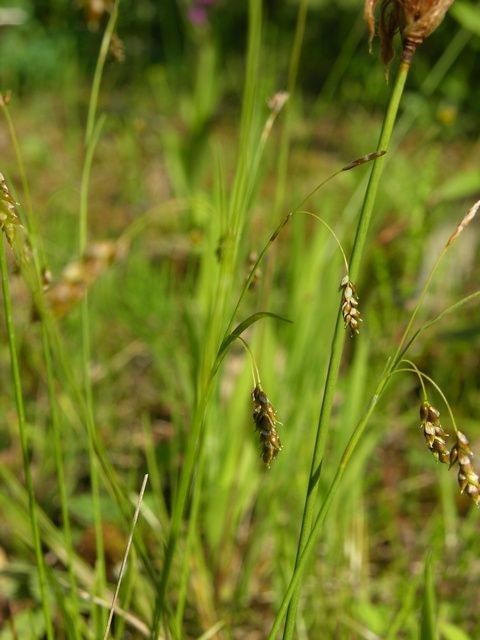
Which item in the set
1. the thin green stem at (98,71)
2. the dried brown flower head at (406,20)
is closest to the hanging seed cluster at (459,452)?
the dried brown flower head at (406,20)

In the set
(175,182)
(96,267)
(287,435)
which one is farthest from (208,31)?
(96,267)

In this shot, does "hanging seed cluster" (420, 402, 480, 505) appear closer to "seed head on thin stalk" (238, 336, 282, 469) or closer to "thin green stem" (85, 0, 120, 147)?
"seed head on thin stalk" (238, 336, 282, 469)

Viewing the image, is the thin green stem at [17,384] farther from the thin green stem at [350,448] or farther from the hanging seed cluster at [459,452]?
the hanging seed cluster at [459,452]

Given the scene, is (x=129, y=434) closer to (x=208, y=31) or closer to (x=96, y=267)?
(x=96, y=267)

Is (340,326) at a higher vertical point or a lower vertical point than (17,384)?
higher

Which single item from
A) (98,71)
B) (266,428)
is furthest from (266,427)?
(98,71)

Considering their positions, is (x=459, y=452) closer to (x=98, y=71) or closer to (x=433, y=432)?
(x=433, y=432)

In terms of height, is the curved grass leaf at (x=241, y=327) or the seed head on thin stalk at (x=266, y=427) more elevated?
the curved grass leaf at (x=241, y=327)
